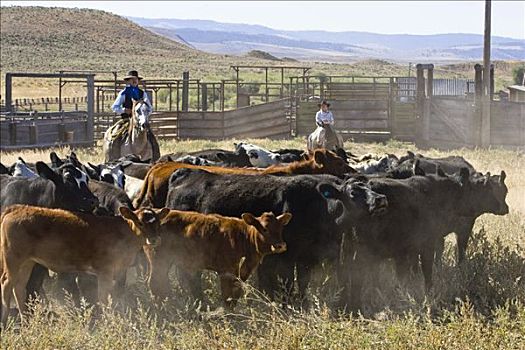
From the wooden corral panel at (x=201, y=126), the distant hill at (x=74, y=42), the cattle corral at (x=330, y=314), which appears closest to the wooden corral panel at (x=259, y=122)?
the wooden corral panel at (x=201, y=126)

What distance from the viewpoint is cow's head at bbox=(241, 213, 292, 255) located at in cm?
741

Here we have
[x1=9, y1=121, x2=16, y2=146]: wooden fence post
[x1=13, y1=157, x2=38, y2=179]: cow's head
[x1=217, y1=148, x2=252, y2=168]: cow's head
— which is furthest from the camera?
[x1=9, y1=121, x2=16, y2=146]: wooden fence post

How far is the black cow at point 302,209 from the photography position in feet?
27.0

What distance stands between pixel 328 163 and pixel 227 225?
3222 mm

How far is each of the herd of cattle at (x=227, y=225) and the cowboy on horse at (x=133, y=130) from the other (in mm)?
4767

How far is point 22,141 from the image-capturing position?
2222 centimetres

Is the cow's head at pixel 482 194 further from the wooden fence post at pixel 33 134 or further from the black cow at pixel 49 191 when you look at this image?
the wooden fence post at pixel 33 134

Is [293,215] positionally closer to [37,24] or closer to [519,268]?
[519,268]

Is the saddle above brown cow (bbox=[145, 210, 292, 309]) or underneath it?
above

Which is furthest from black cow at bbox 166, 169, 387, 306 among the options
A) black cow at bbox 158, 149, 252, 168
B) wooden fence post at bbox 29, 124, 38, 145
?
wooden fence post at bbox 29, 124, 38, 145

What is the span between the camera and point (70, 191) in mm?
8281

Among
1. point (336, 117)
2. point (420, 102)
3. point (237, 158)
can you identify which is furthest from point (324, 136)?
point (336, 117)

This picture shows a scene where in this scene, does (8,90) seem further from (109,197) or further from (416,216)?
(416,216)

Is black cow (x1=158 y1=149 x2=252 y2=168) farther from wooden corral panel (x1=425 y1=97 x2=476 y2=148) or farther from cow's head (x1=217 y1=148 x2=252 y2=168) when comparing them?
wooden corral panel (x1=425 y1=97 x2=476 y2=148)
